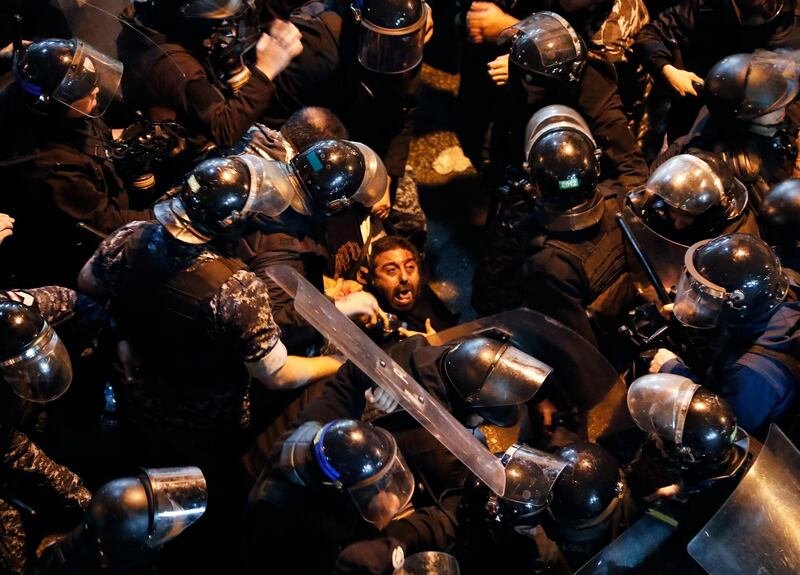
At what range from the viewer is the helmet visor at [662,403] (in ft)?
10.3

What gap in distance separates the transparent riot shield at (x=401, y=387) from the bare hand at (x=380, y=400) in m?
0.28

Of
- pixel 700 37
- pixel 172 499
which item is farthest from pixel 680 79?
pixel 172 499

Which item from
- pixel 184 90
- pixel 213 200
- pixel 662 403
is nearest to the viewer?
pixel 213 200

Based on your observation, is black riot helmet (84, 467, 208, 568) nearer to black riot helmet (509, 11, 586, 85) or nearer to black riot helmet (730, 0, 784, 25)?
black riot helmet (509, 11, 586, 85)

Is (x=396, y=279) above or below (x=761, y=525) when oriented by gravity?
below

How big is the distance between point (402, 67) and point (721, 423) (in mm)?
2325

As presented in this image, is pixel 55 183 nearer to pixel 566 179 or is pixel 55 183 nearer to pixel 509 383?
pixel 509 383

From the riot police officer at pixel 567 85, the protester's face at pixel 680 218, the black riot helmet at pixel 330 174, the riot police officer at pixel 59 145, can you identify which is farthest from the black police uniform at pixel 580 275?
the riot police officer at pixel 59 145

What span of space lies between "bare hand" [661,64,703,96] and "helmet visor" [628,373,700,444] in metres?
1.93

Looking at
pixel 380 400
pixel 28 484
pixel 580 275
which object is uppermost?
pixel 580 275

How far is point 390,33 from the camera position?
3.96 meters

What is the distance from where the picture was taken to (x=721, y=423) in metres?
3.07

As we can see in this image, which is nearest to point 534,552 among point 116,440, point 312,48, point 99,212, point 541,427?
point 541,427

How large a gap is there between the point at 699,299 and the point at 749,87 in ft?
3.81
